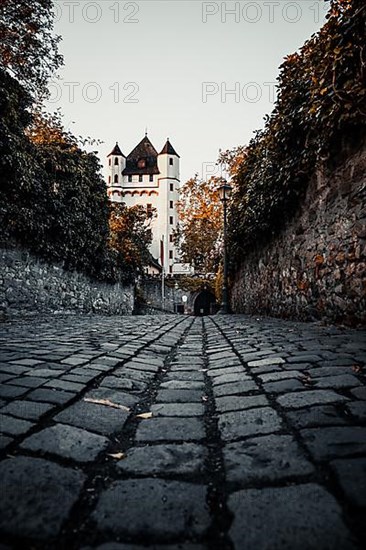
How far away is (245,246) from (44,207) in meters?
5.79

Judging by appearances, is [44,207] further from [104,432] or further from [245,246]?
[104,432]

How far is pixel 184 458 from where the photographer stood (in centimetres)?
129

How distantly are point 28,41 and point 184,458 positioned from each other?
11799mm

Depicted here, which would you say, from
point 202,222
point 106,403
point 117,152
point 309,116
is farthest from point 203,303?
point 106,403

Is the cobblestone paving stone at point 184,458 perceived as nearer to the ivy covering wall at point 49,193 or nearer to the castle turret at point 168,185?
the ivy covering wall at point 49,193

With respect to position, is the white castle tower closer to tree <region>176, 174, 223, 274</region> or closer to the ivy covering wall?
tree <region>176, 174, 223, 274</region>

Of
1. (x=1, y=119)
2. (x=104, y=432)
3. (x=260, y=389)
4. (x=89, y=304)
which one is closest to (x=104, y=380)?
(x=104, y=432)

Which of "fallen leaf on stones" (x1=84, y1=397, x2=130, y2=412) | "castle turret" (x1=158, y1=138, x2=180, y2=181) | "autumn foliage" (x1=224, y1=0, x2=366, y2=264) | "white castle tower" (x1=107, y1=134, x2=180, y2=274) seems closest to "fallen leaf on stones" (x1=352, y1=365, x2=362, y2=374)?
"fallen leaf on stones" (x1=84, y1=397, x2=130, y2=412)

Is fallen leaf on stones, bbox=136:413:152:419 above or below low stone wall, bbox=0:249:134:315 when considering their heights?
below

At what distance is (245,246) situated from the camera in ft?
34.1

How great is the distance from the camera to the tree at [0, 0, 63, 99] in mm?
9172

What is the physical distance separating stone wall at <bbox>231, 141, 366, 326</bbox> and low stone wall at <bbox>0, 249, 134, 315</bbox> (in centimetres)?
587

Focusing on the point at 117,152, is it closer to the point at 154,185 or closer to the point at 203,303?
the point at 154,185

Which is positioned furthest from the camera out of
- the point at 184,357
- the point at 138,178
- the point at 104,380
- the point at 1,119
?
the point at 138,178
